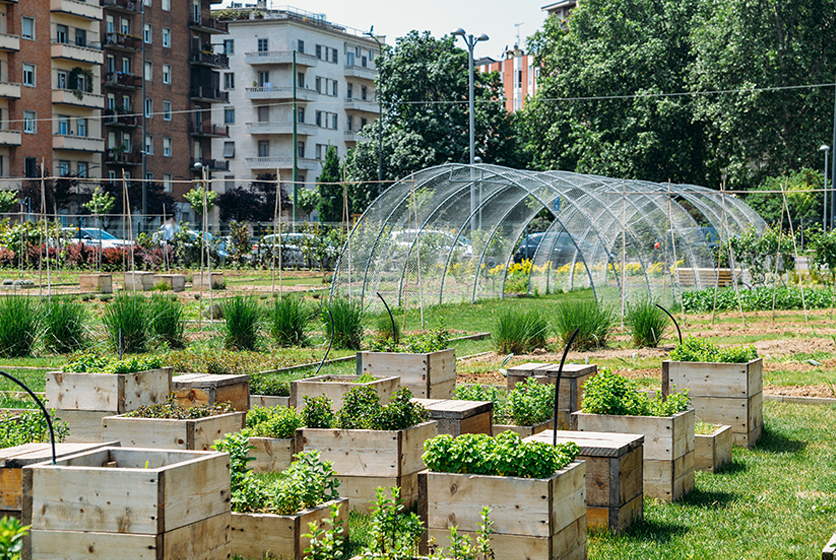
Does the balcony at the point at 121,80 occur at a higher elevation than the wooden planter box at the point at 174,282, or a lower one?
higher

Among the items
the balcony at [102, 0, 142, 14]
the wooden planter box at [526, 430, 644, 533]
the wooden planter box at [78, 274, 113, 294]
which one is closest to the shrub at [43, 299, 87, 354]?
the wooden planter box at [526, 430, 644, 533]

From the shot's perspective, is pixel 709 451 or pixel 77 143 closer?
pixel 709 451

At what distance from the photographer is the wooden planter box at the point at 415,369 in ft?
28.6

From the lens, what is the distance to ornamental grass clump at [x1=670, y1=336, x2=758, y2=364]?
839 cm

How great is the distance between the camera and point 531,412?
7.64m

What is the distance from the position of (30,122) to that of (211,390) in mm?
50259

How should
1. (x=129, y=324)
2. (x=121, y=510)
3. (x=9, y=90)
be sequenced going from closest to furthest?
(x=121, y=510) → (x=129, y=324) → (x=9, y=90)

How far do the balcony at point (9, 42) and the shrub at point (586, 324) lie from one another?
4549cm

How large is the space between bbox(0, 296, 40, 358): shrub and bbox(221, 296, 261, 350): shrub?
9.52 ft

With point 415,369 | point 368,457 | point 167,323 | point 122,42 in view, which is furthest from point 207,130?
point 368,457

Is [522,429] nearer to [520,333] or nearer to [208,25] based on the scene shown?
[520,333]

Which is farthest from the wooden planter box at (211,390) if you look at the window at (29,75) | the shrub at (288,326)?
the window at (29,75)

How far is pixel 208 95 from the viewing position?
67.2 metres

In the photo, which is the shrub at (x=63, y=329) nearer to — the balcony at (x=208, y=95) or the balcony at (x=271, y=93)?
the balcony at (x=208, y=95)
